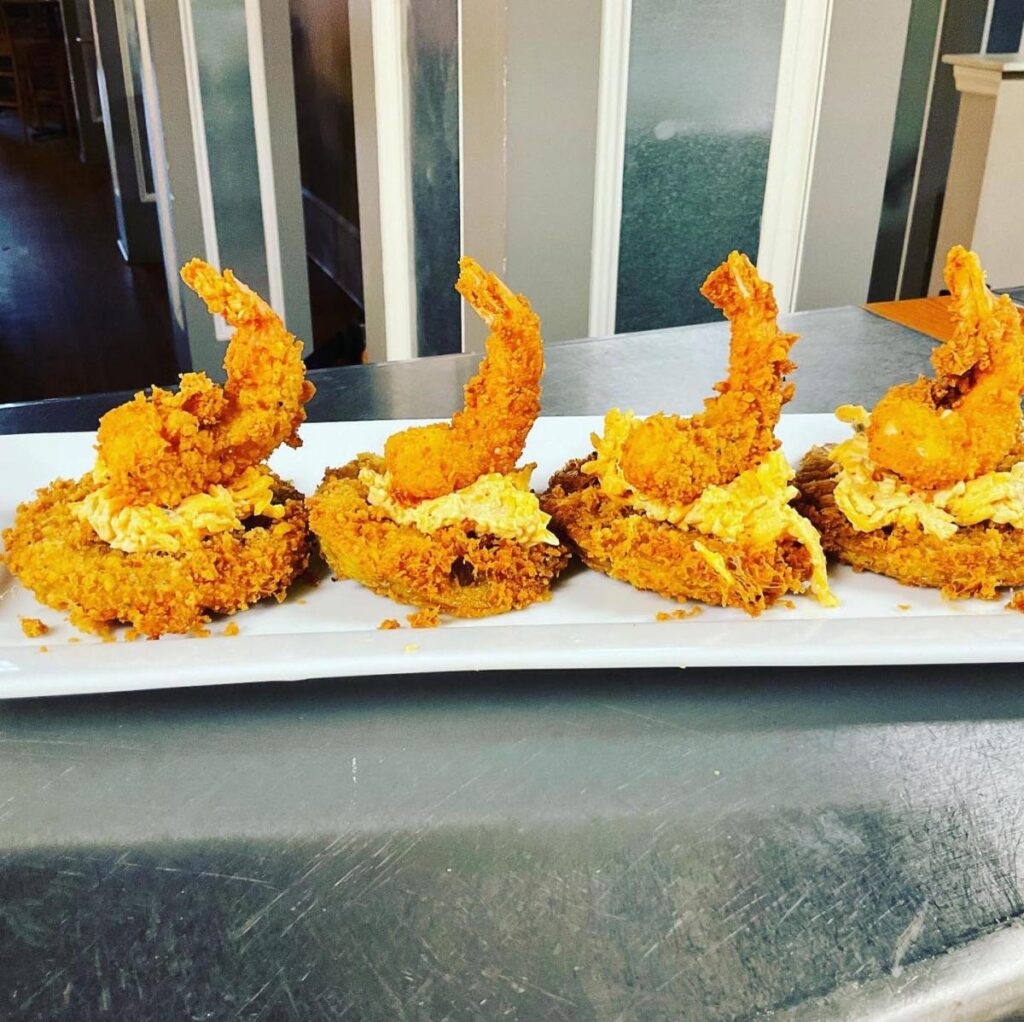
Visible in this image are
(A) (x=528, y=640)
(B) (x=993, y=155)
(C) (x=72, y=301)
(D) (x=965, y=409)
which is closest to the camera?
(A) (x=528, y=640)

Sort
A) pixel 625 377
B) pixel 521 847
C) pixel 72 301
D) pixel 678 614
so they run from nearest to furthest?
1. pixel 521 847
2. pixel 678 614
3. pixel 625 377
4. pixel 72 301

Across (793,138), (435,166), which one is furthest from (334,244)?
(793,138)

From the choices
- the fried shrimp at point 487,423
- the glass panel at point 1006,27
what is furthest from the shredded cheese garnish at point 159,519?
the glass panel at point 1006,27

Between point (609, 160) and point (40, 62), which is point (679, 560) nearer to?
point (609, 160)

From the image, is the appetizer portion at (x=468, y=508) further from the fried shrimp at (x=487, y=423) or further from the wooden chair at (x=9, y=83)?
the wooden chair at (x=9, y=83)

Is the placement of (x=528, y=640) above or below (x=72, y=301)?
above

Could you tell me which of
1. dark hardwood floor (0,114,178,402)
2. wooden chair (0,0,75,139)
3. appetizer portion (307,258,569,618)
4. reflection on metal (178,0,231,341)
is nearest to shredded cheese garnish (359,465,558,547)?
appetizer portion (307,258,569,618)

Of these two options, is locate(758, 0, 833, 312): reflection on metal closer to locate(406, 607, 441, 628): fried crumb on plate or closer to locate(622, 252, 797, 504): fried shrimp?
locate(622, 252, 797, 504): fried shrimp
